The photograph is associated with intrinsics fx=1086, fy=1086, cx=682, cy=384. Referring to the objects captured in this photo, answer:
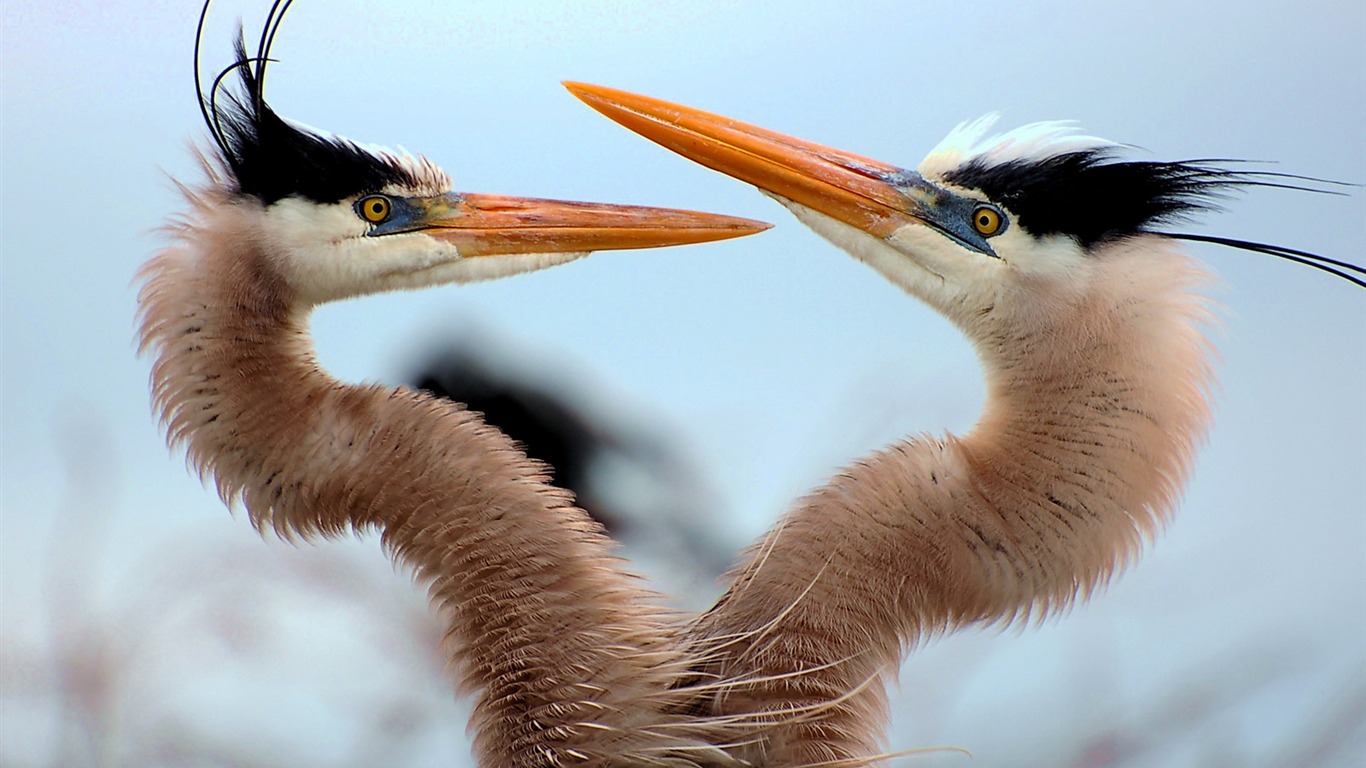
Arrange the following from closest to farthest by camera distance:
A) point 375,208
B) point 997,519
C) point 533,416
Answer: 1. point 997,519
2. point 375,208
3. point 533,416

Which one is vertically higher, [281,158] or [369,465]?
[281,158]

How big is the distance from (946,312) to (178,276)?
2.36ft

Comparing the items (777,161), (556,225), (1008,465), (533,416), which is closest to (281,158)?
(556,225)

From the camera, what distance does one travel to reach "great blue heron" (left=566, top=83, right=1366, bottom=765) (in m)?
0.94

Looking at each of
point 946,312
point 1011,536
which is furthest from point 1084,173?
point 1011,536

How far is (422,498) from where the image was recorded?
982 millimetres

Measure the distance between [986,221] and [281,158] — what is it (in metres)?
0.67

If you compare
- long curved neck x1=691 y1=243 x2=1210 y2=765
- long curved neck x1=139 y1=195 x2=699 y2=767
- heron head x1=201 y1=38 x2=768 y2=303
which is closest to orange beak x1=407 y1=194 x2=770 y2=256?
heron head x1=201 y1=38 x2=768 y2=303

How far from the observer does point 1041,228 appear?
38.8 inches

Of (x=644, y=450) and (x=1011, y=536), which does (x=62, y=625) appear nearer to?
(x=644, y=450)

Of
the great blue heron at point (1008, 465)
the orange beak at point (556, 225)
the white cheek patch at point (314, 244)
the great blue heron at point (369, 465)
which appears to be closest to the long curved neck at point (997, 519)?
the great blue heron at point (1008, 465)

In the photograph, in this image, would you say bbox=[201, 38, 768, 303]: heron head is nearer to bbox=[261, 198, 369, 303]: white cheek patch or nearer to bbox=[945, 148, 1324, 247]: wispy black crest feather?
bbox=[261, 198, 369, 303]: white cheek patch

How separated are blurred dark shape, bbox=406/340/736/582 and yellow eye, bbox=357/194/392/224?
0.45 metres

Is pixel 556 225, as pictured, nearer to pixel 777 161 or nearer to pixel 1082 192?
pixel 777 161
